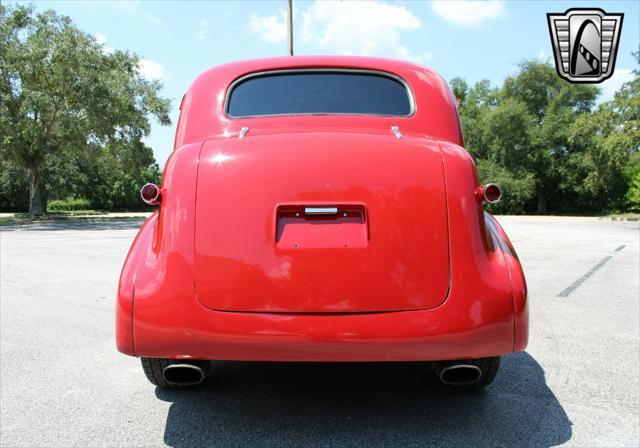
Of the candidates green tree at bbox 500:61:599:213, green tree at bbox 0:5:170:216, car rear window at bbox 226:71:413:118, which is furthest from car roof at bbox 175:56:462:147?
green tree at bbox 500:61:599:213

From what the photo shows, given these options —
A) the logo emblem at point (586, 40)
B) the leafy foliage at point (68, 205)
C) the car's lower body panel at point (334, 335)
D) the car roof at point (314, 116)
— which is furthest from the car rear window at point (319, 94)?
the leafy foliage at point (68, 205)

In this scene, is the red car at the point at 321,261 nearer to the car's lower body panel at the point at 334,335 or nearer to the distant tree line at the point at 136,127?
the car's lower body panel at the point at 334,335

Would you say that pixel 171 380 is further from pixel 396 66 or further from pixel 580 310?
pixel 580 310

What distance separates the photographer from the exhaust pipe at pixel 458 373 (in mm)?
2469

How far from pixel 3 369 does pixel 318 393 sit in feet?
7.35

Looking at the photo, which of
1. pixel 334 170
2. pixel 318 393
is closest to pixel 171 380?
pixel 318 393

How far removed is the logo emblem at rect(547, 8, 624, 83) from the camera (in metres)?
9.46

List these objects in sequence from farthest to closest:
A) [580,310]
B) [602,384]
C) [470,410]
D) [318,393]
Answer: [580,310] → [602,384] → [318,393] → [470,410]

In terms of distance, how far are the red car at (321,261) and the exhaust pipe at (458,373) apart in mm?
16

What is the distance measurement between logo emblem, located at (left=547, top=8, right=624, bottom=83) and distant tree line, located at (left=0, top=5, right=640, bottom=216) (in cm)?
1421

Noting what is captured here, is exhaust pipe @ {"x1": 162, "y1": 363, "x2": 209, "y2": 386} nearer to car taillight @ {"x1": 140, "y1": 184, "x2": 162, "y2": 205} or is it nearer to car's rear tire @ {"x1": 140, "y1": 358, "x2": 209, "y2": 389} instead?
car's rear tire @ {"x1": 140, "y1": 358, "x2": 209, "y2": 389}

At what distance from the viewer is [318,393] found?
10.1ft

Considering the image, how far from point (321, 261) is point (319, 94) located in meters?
1.23

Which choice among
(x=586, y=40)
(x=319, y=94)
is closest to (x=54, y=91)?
(x=586, y=40)
